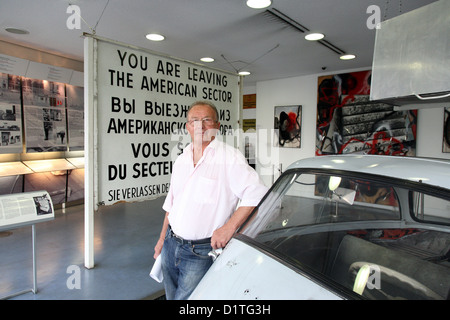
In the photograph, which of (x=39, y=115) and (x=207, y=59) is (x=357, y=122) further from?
(x=39, y=115)

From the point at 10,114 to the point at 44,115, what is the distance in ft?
2.00

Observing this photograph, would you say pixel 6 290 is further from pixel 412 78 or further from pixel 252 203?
pixel 412 78

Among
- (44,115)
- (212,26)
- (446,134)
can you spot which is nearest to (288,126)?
(446,134)

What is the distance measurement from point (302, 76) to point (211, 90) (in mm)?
3889

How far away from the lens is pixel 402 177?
3.54 feet

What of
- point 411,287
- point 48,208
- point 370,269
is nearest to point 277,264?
point 370,269

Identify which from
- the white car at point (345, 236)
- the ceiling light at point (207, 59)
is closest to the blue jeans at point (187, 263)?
the white car at point (345, 236)

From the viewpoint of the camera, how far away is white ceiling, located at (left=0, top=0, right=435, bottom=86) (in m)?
3.30

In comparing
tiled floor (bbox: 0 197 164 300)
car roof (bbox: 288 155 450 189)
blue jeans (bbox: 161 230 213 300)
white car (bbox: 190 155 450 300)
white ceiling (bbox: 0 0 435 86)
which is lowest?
tiled floor (bbox: 0 197 164 300)

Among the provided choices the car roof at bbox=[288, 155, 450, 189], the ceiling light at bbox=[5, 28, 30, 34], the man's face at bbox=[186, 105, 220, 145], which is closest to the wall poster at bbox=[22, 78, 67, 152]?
the ceiling light at bbox=[5, 28, 30, 34]

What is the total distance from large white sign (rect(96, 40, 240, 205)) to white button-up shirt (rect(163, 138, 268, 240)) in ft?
5.45

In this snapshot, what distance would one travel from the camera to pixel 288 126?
24.3ft

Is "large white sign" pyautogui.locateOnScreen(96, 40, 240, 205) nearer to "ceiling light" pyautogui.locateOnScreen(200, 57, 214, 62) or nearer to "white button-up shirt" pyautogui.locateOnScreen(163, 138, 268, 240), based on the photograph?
"white button-up shirt" pyautogui.locateOnScreen(163, 138, 268, 240)

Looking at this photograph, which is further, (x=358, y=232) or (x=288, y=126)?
(x=288, y=126)
